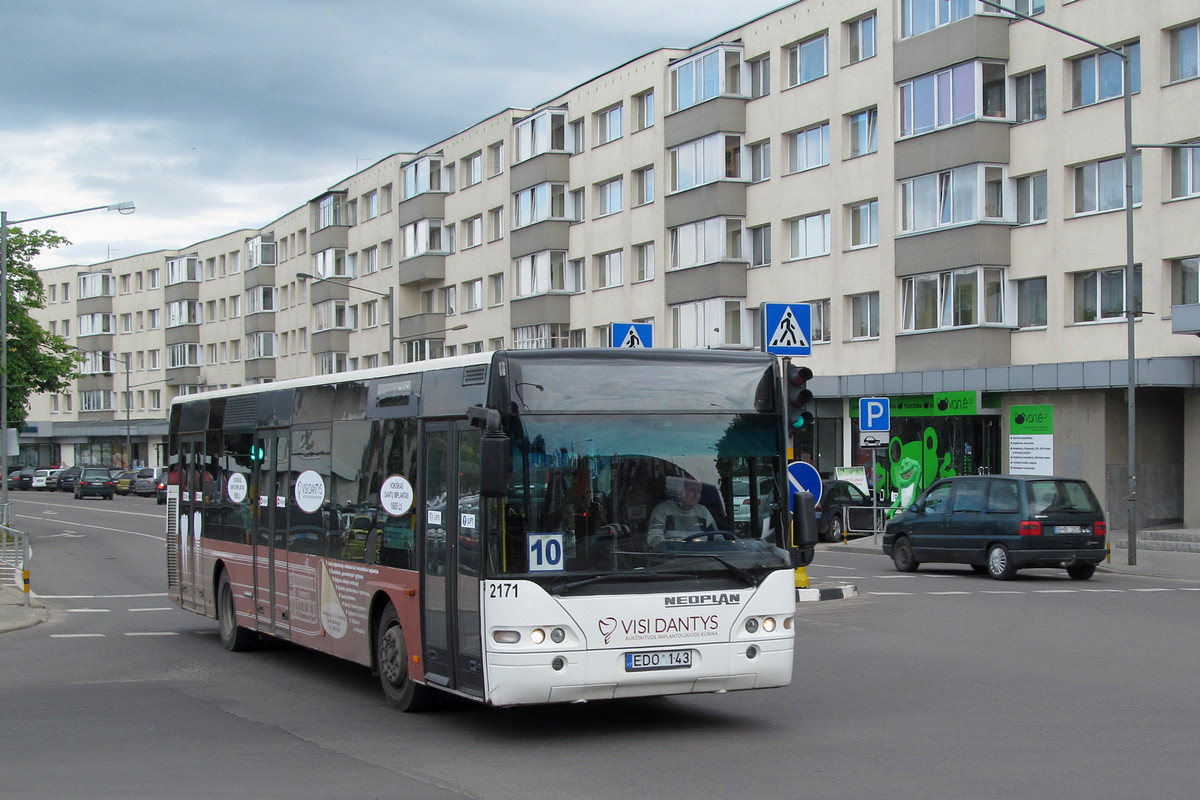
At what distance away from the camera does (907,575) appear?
24.3 metres

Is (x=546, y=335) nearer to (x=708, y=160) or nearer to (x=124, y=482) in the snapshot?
(x=708, y=160)

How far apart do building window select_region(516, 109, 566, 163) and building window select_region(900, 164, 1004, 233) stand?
21.0 m

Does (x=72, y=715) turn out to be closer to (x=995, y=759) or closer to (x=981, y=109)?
(x=995, y=759)

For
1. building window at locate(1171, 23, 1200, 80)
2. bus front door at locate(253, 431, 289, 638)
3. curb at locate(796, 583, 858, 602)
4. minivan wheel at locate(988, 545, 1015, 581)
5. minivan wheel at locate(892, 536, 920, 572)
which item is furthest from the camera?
building window at locate(1171, 23, 1200, 80)

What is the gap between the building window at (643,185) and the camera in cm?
5314

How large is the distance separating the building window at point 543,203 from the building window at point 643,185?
5660 millimetres

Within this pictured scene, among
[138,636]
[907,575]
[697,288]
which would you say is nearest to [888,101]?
[697,288]

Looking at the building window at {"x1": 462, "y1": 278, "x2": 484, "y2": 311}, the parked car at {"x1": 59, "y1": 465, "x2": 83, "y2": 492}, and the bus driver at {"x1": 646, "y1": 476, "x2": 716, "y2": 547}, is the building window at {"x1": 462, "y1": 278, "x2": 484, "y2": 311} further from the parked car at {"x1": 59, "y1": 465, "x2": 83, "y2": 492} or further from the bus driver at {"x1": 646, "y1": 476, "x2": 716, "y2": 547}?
the bus driver at {"x1": 646, "y1": 476, "x2": 716, "y2": 547}

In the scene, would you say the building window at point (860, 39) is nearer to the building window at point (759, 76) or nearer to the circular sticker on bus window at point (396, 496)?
the building window at point (759, 76)

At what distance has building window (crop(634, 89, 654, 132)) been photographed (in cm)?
5306

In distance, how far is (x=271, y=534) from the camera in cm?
1360

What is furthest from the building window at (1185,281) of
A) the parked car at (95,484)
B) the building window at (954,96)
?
the parked car at (95,484)

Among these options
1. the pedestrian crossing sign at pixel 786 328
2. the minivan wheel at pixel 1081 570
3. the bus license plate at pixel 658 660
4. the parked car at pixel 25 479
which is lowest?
the parked car at pixel 25 479

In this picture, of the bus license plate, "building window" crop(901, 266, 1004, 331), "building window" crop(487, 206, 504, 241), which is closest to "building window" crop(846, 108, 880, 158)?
"building window" crop(901, 266, 1004, 331)
